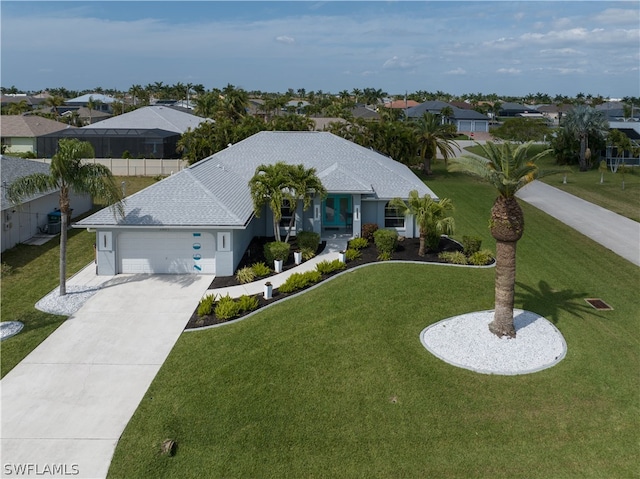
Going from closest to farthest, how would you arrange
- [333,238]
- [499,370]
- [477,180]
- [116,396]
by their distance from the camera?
1. [116,396]
2. [499,370]
3. [333,238]
4. [477,180]

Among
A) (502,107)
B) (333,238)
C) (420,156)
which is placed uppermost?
(502,107)

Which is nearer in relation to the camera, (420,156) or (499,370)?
(499,370)

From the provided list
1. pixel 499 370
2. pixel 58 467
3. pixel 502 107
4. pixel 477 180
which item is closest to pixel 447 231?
Answer: pixel 499 370

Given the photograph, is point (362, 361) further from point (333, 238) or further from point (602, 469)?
point (333, 238)

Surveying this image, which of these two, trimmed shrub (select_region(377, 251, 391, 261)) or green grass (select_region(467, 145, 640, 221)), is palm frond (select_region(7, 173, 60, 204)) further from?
green grass (select_region(467, 145, 640, 221))

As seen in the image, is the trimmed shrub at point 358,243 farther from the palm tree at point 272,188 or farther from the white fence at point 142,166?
the white fence at point 142,166

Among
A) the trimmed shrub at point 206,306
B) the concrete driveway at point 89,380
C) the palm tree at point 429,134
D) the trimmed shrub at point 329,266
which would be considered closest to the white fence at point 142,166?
the palm tree at point 429,134
